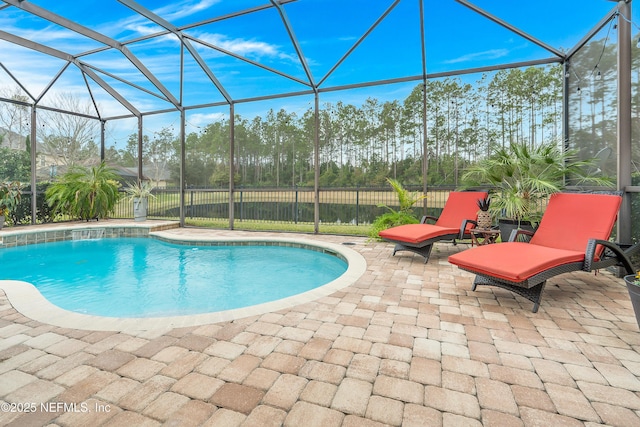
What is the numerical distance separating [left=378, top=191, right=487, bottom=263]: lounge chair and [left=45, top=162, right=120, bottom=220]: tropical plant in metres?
8.90

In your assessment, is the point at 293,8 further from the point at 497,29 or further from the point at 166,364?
the point at 166,364

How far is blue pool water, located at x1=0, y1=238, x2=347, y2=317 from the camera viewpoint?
397 centimetres

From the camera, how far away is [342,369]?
1.94m

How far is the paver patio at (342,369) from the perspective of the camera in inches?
60.8

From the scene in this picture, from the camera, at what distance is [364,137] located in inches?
335

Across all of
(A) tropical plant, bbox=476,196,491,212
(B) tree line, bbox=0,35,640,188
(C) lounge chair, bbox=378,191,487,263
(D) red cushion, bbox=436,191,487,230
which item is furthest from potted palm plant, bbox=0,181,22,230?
(A) tropical plant, bbox=476,196,491,212

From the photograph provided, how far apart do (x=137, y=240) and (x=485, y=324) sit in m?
8.18

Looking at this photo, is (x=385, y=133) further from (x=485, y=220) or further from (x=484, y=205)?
(x=485, y=220)

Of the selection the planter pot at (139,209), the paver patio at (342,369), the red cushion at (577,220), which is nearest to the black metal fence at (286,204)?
the planter pot at (139,209)

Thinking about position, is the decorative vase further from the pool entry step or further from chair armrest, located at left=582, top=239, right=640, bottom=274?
the pool entry step

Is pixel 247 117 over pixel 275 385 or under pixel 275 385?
over

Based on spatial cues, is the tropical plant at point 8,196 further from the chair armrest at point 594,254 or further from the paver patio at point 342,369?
the chair armrest at point 594,254

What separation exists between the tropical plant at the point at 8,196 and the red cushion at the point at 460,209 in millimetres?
10234

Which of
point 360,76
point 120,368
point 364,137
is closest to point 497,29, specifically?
point 360,76
